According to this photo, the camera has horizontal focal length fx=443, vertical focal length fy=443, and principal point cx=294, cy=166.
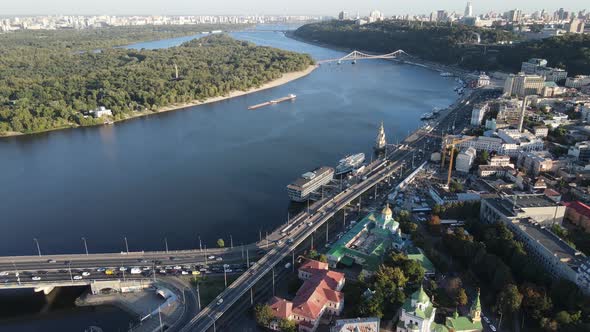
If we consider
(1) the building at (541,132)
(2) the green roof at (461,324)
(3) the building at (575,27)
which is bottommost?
(2) the green roof at (461,324)

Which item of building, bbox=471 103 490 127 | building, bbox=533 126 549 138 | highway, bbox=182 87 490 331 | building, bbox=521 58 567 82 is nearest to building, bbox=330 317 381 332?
highway, bbox=182 87 490 331

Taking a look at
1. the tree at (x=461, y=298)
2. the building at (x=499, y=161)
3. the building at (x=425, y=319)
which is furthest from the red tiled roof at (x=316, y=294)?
the building at (x=499, y=161)

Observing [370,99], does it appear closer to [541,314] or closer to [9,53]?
[541,314]

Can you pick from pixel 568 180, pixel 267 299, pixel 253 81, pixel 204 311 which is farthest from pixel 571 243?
pixel 253 81

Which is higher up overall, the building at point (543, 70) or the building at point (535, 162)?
the building at point (543, 70)

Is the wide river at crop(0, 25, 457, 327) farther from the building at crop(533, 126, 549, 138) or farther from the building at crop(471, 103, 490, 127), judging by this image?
the building at crop(533, 126, 549, 138)

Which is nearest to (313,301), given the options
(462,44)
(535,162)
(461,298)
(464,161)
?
(461,298)

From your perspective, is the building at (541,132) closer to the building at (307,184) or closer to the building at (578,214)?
the building at (578,214)
